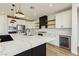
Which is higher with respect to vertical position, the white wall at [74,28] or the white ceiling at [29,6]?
the white ceiling at [29,6]

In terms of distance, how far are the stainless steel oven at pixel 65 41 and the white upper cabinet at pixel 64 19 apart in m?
0.50

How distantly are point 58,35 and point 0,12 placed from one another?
2.66 meters

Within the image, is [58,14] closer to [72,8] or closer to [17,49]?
[72,8]

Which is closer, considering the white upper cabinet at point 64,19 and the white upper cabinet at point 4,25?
the white upper cabinet at point 4,25

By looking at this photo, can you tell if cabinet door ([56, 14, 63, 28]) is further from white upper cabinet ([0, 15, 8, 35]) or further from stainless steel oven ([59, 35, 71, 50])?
white upper cabinet ([0, 15, 8, 35])

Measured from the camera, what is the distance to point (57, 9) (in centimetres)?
350

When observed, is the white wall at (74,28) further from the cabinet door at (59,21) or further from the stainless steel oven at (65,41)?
the cabinet door at (59,21)

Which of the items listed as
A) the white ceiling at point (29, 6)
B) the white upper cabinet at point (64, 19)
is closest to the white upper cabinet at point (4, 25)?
the white ceiling at point (29, 6)

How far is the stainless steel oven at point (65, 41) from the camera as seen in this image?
357 cm

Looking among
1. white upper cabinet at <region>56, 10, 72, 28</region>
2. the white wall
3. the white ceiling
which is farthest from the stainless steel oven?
the white ceiling

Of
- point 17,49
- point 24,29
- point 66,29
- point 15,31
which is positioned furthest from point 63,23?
point 17,49

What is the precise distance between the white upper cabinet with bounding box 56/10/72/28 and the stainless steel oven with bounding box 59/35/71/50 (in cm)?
50

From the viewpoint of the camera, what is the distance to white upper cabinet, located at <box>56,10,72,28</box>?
3.35m

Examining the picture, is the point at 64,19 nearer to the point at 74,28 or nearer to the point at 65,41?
the point at 74,28
